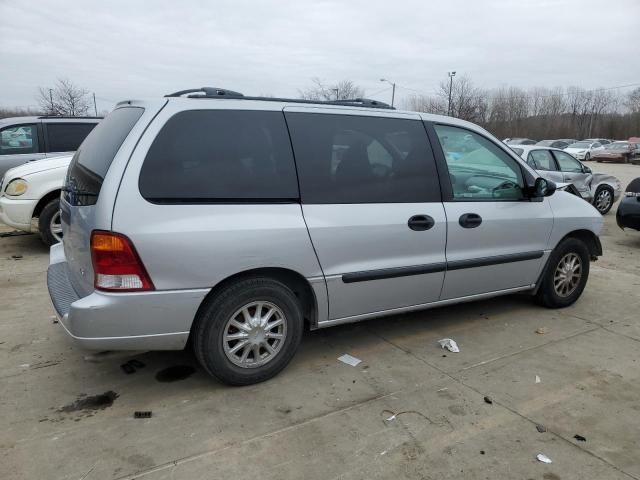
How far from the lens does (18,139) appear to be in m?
8.05

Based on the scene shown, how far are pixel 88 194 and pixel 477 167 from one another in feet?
9.89

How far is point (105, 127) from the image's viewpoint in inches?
133

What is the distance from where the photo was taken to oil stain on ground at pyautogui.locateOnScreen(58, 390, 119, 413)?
9.75 feet

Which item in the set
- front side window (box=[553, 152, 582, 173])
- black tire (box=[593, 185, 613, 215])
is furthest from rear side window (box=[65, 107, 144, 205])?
black tire (box=[593, 185, 613, 215])

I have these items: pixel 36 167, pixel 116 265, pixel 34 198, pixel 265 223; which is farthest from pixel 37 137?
pixel 265 223

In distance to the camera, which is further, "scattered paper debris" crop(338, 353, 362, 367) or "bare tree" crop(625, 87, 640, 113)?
"bare tree" crop(625, 87, 640, 113)

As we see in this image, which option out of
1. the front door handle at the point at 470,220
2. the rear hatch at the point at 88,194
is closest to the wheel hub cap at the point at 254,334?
the rear hatch at the point at 88,194

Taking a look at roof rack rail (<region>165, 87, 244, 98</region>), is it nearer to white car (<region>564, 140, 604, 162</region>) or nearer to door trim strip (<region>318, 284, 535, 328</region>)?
door trim strip (<region>318, 284, 535, 328</region>)

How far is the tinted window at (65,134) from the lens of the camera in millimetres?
8070

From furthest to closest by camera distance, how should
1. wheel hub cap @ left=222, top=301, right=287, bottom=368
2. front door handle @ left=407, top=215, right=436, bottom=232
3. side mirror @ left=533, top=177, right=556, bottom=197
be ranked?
1. side mirror @ left=533, top=177, right=556, bottom=197
2. front door handle @ left=407, top=215, right=436, bottom=232
3. wheel hub cap @ left=222, top=301, right=287, bottom=368

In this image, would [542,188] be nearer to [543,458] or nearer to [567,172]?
[543,458]

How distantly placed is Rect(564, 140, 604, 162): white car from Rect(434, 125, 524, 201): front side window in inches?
1397

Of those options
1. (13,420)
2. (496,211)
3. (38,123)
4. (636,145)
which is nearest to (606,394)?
(496,211)

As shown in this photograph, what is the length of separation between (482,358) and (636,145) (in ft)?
132
